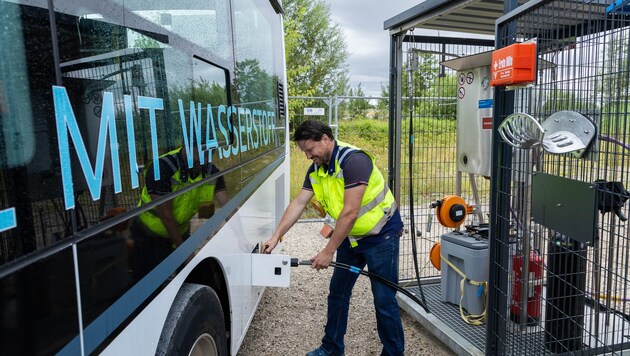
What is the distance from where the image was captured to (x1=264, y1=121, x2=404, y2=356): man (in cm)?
294

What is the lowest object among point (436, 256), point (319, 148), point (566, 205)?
point (436, 256)

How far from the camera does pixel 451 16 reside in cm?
381

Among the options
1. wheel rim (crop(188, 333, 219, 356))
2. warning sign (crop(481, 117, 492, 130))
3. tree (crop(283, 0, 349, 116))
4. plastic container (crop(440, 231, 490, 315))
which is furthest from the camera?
tree (crop(283, 0, 349, 116))

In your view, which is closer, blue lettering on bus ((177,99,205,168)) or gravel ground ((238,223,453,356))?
blue lettering on bus ((177,99,205,168))

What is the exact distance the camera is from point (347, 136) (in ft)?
29.1

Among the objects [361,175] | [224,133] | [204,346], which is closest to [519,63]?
[361,175]

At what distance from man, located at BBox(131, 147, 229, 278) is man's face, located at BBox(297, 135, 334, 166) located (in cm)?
99

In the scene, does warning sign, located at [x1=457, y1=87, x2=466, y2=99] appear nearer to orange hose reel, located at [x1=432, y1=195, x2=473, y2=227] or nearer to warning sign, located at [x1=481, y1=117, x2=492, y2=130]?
warning sign, located at [x1=481, y1=117, x2=492, y2=130]

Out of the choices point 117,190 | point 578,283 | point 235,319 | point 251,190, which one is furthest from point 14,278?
point 578,283

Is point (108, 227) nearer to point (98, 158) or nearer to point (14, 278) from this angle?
point (98, 158)

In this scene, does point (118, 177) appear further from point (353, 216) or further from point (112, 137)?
point (353, 216)

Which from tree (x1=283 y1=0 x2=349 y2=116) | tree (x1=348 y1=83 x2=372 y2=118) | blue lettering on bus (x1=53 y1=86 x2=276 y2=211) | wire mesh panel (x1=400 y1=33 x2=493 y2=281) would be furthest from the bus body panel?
tree (x1=283 y1=0 x2=349 y2=116)

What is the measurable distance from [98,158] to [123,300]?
1.38 ft

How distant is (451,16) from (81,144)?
133 inches
